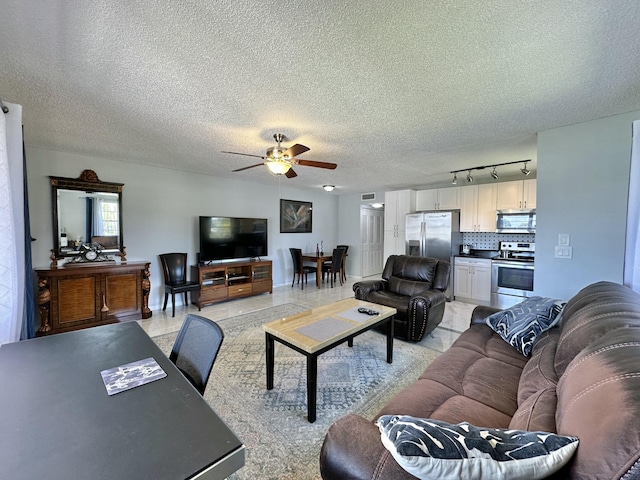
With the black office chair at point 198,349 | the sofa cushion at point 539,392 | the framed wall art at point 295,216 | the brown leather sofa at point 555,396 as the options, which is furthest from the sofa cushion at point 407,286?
the framed wall art at point 295,216

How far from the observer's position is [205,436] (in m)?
0.76

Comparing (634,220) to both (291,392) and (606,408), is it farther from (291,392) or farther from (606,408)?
(291,392)

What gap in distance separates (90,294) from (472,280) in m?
5.97

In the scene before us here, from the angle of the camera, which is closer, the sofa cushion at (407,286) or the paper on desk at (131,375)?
the paper on desk at (131,375)

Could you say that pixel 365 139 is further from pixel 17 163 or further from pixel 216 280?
pixel 216 280

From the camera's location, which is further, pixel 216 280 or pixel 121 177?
pixel 216 280

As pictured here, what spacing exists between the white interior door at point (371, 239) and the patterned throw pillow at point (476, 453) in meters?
6.70

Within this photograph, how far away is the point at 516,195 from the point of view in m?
4.59

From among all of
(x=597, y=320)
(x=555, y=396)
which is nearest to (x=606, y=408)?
(x=555, y=396)

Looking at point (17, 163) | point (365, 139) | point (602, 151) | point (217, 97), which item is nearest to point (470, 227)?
point (602, 151)

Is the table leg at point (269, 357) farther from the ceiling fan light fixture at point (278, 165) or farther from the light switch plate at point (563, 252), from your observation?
the light switch plate at point (563, 252)

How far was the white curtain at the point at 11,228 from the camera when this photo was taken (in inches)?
65.9

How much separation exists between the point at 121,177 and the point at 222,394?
369cm

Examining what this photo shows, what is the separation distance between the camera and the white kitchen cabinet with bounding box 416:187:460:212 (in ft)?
17.4
